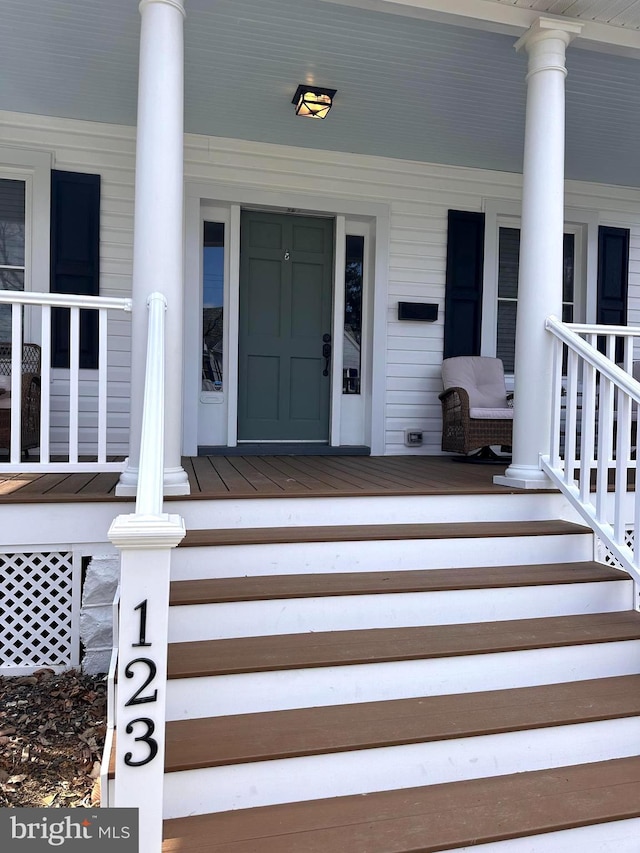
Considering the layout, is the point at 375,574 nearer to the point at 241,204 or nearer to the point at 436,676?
the point at 436,676

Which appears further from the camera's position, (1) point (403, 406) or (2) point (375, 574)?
(1) point (403, 406)

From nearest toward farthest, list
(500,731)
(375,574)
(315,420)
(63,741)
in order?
1. (500,731)
2. (63,741)
3. (375,574)
4. (315,420)

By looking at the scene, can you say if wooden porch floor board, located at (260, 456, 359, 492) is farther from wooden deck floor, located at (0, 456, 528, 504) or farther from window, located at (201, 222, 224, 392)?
window, located at (201, 222, 224, 392)

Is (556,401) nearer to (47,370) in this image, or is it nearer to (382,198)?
(47,370)

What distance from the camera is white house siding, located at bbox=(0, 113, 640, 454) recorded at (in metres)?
4.72

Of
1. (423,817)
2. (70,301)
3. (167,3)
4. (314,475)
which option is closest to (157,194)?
(70,301)

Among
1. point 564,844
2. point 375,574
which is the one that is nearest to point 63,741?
point 375,574

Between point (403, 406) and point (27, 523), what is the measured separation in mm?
3300

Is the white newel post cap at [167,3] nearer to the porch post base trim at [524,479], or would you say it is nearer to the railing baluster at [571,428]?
A: the railing baluster at [571,428]

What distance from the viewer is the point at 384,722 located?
79.0 inches

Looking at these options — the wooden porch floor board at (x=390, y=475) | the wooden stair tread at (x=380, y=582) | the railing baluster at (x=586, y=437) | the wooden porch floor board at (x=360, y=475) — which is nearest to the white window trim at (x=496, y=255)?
the wooden porch floor board at (x=390, y=475)

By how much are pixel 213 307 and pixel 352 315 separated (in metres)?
1.15

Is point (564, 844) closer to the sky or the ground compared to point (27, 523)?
closer to the ground

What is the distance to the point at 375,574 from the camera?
8.74 ft
